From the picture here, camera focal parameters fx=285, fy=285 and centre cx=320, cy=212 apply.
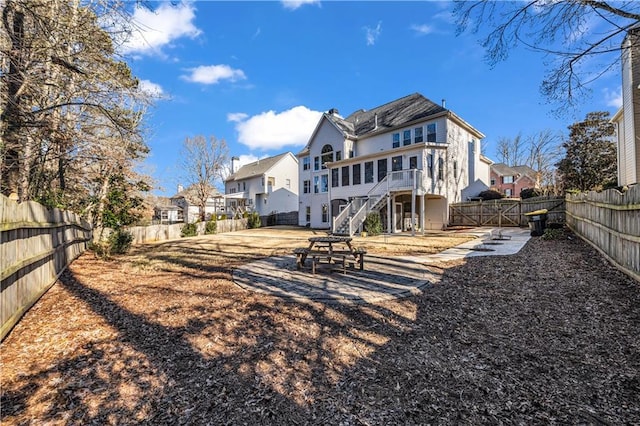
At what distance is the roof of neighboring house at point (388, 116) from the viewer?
2058 cm

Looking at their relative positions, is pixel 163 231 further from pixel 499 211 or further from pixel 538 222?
pixel 499 211

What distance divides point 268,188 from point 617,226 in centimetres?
3039

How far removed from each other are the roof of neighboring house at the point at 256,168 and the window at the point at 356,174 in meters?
14.7

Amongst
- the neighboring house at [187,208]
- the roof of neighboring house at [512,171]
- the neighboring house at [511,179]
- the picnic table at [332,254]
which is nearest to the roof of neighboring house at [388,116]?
the picnic table at [332,254]

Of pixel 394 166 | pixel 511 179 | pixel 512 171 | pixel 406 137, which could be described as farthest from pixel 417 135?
pixel 511 179

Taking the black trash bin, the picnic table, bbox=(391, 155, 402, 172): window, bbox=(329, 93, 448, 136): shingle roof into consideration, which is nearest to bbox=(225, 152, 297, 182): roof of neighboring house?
bbox=(329, 93, 448, 136): shingle roof

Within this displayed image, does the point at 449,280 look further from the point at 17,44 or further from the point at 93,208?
the point at 93,208

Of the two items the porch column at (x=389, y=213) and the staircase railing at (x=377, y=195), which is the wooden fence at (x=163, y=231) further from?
the porch column at (x=389, y=213)

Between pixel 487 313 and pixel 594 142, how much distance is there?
26.3 metres

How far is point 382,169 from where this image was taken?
19.9m

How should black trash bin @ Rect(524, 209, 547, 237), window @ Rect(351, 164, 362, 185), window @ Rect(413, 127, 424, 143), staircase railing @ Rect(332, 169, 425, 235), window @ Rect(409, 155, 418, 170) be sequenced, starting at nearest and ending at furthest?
black trash bin @ Rect(524, 209, 547, 237) → staircase railing @ Rect(332, 169, 425, 235) → window @ Rect(409, 155, 418, 170) → window @ Rect(413, 127, 424, 143) → window @ Rect(351, 164, 362, 185)

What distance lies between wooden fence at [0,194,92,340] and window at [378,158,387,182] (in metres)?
16.9

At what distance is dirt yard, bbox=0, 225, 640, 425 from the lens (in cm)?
251

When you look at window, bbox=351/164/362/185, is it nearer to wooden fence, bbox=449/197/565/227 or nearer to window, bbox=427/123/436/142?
window, bbox=427/123/436/142
